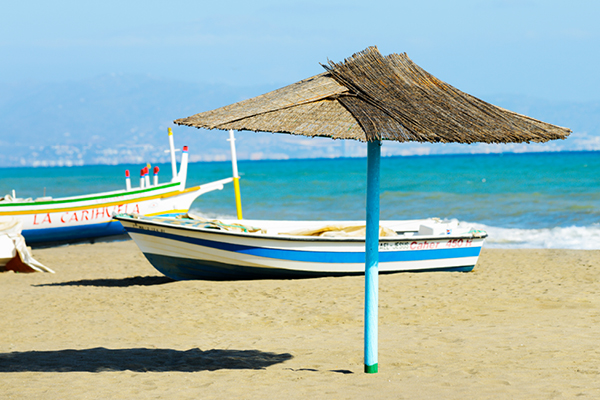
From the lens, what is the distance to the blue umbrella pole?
484 cm

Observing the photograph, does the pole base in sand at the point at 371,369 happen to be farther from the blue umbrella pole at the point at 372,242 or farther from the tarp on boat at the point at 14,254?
the tarp on boat at the point at 14,254

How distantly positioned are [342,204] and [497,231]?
1410cm

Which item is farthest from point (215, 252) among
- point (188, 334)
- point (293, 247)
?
point (188, 334)

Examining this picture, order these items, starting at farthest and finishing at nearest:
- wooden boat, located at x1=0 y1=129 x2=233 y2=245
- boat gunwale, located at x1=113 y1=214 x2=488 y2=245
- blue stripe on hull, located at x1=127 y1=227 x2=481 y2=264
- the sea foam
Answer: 1. wooden boat, located at x1=0 y1=129 x2=233 y2=245
2. the sea foam
3. blue stripe on hull, located at x1=127 y1=227 x2=481 y2=264
4. boat gunwale, located at x1=113 y1=214 x2=488 y2=245

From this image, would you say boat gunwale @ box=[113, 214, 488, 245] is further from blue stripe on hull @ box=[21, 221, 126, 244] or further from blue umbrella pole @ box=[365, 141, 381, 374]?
blue stripe on hull @ box=[21, 221, 126, 244]

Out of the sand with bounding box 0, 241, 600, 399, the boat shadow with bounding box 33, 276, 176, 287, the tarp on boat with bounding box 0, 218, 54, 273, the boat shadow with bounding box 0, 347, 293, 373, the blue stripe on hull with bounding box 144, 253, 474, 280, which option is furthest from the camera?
the tarp on boat with bounding box 0, 218, 54, 273

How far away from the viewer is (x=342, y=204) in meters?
32.9

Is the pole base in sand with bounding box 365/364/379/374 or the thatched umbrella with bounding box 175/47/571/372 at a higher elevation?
the thatched umbrella with bounding box 175/47/571/372

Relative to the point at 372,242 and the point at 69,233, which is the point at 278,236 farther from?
the point at 69,233

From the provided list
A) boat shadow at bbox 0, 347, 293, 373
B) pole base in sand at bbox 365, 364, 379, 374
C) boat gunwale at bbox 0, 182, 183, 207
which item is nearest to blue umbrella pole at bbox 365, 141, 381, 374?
pole base in sand at bbox 365, 364, 379, 374

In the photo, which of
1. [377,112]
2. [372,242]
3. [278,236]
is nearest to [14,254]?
[278,236]

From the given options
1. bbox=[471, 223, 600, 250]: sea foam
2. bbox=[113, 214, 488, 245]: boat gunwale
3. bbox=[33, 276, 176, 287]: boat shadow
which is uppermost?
bbox=[113, 214, 488, 245]: boat gunwale

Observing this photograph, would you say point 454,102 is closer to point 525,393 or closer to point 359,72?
point 359,72

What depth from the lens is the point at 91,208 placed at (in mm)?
17672
